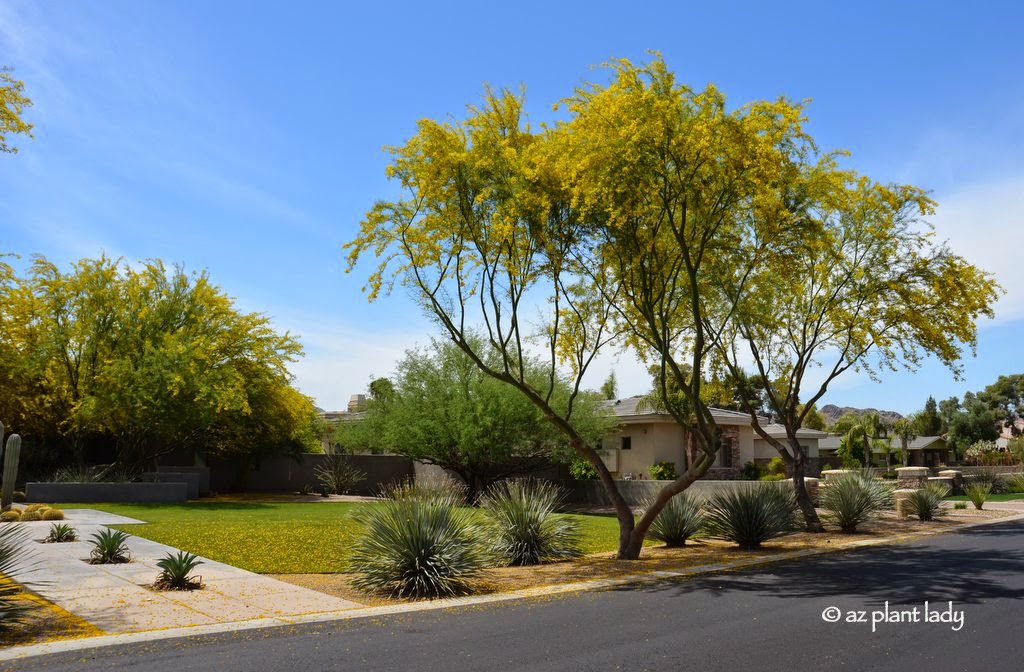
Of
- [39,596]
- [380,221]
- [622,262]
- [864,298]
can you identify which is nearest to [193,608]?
[39,596]

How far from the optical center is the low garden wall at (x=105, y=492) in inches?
1000

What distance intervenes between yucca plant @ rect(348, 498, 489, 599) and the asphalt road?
122 centimetres

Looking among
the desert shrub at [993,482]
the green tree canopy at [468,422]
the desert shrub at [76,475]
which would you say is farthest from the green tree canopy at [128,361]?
the desert shrub at [993,482]

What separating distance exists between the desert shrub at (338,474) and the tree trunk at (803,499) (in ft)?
70.4

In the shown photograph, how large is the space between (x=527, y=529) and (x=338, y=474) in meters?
23.6

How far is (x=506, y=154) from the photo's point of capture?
46.9 feet

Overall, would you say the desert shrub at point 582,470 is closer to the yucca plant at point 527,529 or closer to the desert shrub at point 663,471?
the desert shrub at point 663,471

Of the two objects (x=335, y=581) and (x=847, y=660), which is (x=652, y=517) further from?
(x=847, y=660)

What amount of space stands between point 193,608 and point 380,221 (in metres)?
8.01

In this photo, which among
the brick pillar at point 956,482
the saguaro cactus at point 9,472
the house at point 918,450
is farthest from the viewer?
the house at point 918,450

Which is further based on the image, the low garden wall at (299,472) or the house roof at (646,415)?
the low garden wall at (299,472)

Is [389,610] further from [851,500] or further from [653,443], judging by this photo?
[653,443]

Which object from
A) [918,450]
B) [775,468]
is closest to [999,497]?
[775,468]

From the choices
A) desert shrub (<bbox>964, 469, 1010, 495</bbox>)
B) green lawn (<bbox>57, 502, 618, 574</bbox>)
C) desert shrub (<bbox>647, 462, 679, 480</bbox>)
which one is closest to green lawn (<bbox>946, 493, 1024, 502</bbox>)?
desert shrub (<bbox>964, 469, 1010, 495</bbox>)
